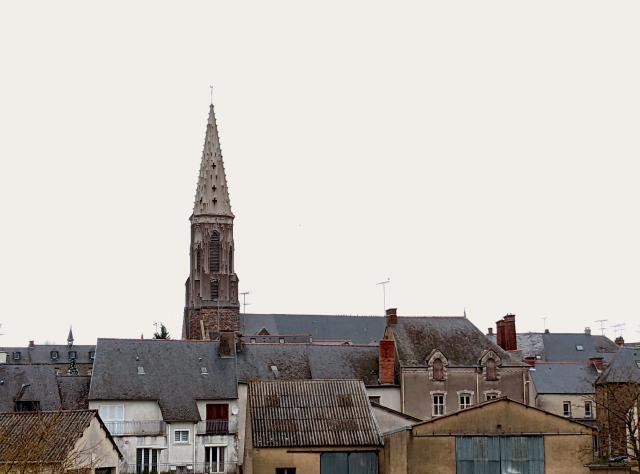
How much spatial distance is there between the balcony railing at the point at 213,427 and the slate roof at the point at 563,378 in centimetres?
2293

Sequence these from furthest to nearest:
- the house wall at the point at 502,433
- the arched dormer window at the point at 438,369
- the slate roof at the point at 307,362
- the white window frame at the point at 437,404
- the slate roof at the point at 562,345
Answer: the slate roof at the point at 562,345 < the arched dormer window at the point at 438,369 < the slate roof at the point at 307,362 < the white window frame at the point at 437,404 < the house wall at the point at 502,433

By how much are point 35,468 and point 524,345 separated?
80050 mm

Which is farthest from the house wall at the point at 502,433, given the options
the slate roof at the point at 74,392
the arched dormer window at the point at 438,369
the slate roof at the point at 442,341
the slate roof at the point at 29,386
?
the slate roof at the point at 29,386

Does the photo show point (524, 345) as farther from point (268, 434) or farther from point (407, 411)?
point (268, 434)

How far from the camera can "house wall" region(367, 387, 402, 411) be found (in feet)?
185

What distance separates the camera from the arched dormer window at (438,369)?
57.6 m

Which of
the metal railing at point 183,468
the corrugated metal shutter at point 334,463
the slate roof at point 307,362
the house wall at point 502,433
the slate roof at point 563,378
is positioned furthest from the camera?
the slate roof at point 563,378

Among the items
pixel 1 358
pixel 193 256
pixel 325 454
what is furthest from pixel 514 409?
pixel 193 256

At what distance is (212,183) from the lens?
9619 cm

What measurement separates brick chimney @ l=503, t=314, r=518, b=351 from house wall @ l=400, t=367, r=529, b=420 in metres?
5.78

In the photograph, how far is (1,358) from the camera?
79.8 m

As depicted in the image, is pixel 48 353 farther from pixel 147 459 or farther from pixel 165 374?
pixel 147 459

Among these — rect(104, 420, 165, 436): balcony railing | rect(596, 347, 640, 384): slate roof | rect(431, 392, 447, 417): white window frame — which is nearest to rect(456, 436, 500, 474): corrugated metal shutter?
rect(431, 392, 447, 417): white window frame

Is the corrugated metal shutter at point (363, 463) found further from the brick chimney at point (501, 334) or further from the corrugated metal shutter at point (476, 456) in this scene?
the brick chimney at point (501, 334)
